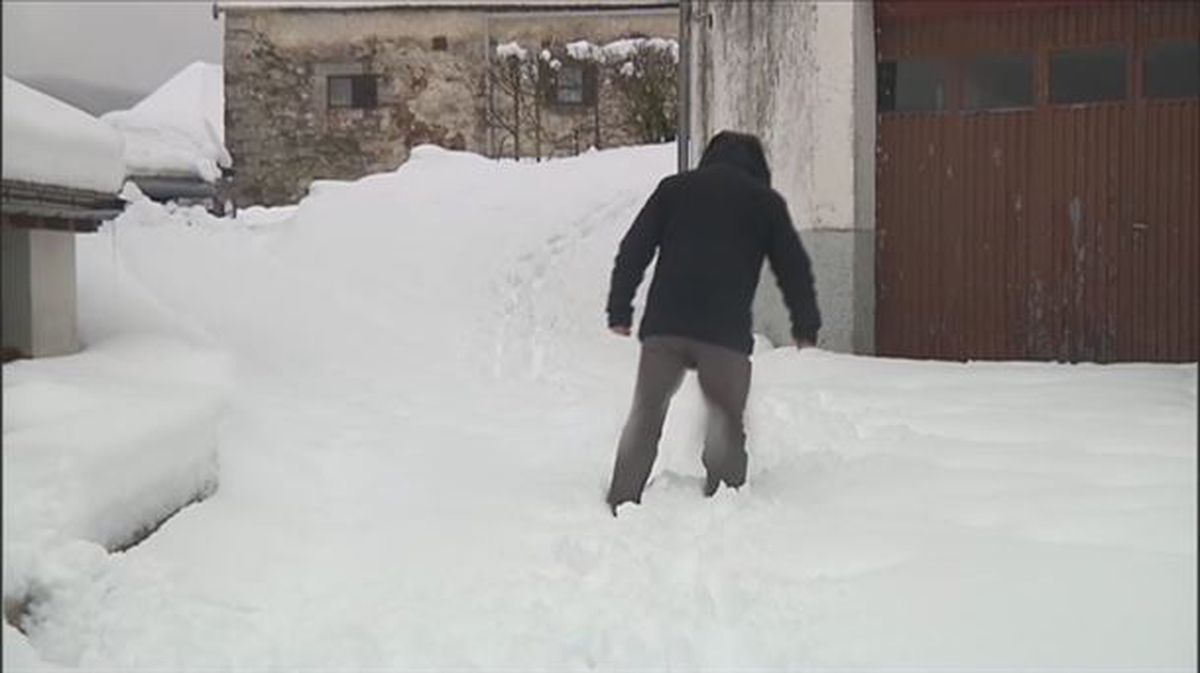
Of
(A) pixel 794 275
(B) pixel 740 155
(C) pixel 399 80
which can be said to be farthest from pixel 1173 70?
(C) pixel 399 80

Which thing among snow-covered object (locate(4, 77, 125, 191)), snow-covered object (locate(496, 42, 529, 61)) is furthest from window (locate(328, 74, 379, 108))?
snow-covered object (locate(4, 77, 125, 191))

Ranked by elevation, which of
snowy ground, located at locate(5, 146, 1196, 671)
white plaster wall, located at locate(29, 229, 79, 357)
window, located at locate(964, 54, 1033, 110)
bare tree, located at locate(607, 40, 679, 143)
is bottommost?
snowy ground, located at locate(5, 146, 1196, 671)

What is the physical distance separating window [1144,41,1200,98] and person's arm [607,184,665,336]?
189 inches

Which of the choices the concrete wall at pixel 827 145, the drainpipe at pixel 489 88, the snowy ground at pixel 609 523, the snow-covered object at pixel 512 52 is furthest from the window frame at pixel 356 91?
the concrete wall at pixel 827 145

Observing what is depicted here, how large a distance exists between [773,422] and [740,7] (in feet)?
13.1

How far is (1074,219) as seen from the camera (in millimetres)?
8477

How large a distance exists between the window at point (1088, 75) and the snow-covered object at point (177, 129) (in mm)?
5443

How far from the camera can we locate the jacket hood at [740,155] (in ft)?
16.5

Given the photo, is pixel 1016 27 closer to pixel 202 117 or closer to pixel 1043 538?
pixel 1043 538

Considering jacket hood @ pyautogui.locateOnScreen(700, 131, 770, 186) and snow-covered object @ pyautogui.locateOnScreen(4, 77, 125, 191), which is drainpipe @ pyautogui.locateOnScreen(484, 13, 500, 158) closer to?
snow-covered object @ pyautogui.locateOnScreen(4, 77, 125, 191)

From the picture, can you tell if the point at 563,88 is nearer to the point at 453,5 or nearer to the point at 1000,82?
the point at 453,5

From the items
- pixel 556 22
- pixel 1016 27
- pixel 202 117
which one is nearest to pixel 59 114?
pixel 1016 27

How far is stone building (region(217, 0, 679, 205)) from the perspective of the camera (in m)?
21.5

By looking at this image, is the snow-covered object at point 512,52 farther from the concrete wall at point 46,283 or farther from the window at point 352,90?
the concrete wall at point 46,283
